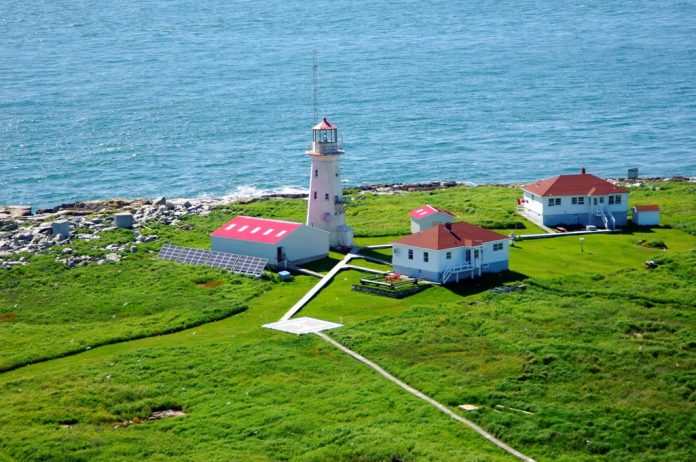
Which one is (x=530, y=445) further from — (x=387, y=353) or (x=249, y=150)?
(x=249, y=150)

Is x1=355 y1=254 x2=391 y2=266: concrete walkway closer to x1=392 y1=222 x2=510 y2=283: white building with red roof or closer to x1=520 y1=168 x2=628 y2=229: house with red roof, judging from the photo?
x1=392 y1=222 x2=510 y2=283: white building with red roof

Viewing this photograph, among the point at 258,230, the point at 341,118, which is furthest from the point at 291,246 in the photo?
the point at 341,118

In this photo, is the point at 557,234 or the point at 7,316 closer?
the point at 7,316

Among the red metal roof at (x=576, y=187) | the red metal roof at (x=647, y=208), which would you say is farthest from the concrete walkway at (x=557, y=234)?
the red metal roof at (x=576, y=187)

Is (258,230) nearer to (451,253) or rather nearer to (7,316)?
(451,253)

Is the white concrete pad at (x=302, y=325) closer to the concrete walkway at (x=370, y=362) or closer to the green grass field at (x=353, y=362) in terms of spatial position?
the concrete walkway at (x=370, y=362)

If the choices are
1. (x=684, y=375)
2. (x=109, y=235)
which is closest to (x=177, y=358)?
(x=684, y=375)
